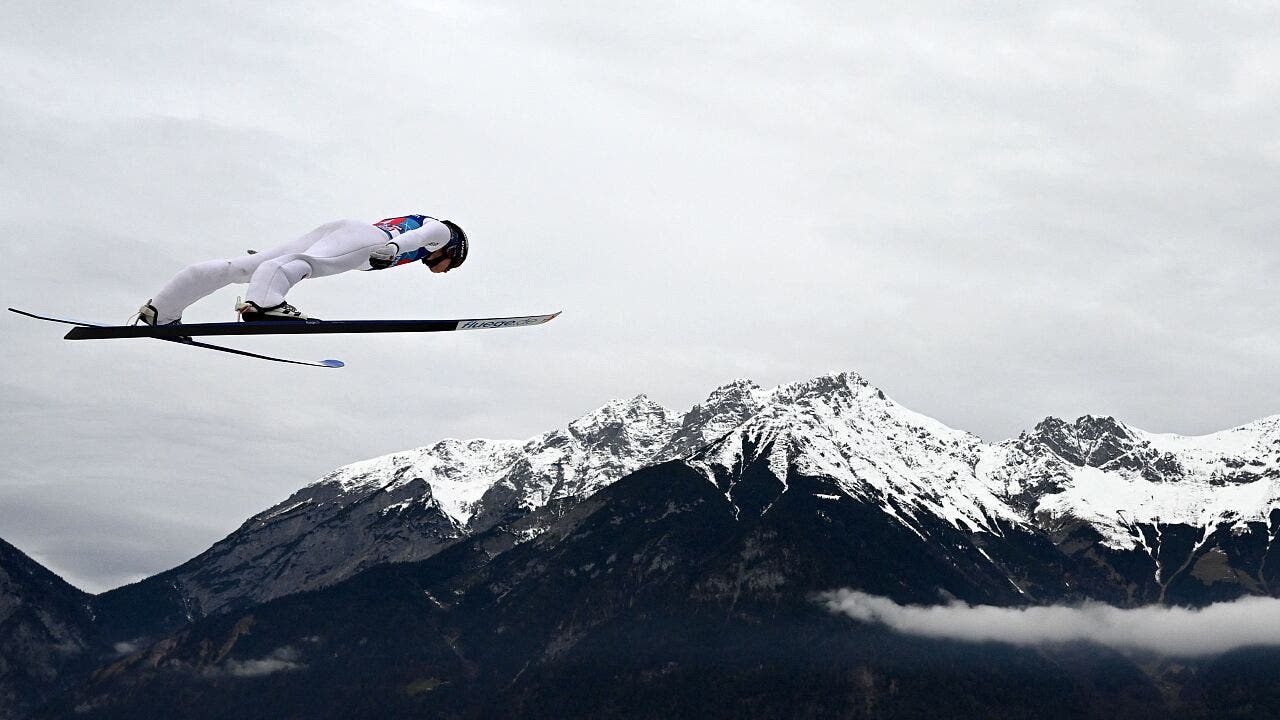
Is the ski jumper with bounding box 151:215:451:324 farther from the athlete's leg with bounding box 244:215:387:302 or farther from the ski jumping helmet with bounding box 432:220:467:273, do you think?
the ski jumping helmet with bounding box 432:220:467:273

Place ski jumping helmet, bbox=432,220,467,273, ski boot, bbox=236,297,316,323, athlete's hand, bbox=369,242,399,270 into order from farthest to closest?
ski jumping helmet, bbox=432,220,467,273 → athlete's hand, bbox=369,242,399,270 → ski boot, bbox=236,297,316,323

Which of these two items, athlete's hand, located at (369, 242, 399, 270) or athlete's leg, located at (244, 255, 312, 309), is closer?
athlete's leg, located at (244, 255, 312, 309)

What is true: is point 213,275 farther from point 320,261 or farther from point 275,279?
point 320,261

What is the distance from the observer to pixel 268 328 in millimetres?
23031

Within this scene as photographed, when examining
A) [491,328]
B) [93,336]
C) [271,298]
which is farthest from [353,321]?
[93,336]

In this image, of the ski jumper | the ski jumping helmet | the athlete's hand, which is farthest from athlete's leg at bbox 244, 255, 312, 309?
the ski jumping helmet

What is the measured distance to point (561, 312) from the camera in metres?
25.8

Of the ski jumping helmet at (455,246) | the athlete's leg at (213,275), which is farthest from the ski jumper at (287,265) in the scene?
the ski jumping helmet at (455,246)

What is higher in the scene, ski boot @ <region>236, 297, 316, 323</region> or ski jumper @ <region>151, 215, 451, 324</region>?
ski jumper @ <region>151, 215, 451, 324</region>

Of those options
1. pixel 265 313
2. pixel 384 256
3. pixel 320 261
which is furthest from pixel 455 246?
pixel 265 313

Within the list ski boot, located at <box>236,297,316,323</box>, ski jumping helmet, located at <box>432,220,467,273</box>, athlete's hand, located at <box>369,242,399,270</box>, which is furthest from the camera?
ski jumping helmet, located at <box>432,220,467,273</box>

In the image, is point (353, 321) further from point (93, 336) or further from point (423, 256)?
point (93, 336)

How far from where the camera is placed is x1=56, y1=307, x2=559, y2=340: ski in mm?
23094

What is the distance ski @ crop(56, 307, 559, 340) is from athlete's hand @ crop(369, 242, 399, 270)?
144cm
